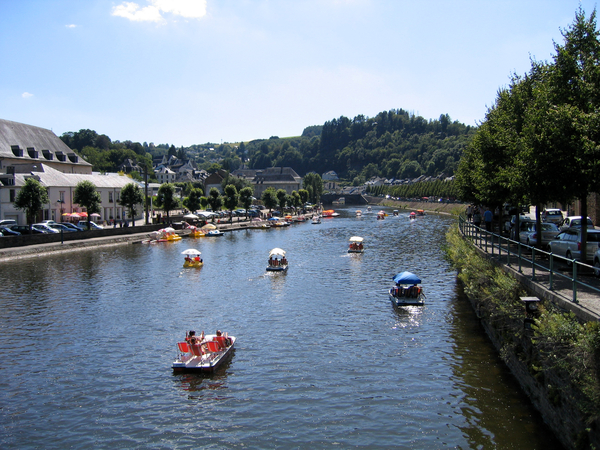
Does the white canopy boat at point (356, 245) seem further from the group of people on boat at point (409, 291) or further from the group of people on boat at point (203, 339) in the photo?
the group of people on boat at point (203, 339)

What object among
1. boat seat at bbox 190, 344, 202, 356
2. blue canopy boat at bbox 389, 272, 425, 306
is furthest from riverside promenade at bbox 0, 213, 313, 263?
blue canopy boat at bbox 389, 272, 425, 306

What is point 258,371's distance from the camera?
69.5ft

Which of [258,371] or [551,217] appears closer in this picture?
[258,371]

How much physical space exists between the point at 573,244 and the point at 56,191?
6833 centimetres

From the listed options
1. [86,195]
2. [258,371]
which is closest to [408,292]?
[258,371]

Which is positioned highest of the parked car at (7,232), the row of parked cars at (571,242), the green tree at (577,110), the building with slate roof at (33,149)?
the building with slate roof at (33,149)

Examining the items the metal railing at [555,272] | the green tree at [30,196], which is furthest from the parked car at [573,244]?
the green tree at [30,196]

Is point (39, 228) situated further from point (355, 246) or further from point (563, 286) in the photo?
point (563, 286)

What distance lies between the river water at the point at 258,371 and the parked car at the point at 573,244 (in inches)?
226

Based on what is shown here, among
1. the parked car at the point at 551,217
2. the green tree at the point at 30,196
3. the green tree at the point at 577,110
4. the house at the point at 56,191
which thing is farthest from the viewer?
the house at the point at 56,191

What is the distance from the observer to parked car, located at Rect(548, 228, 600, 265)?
2425 cm

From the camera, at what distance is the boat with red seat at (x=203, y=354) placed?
21078 mm

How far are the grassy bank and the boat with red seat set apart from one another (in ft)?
38.4

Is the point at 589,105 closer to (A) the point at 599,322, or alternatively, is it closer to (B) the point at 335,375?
(A) the point at 599,322
